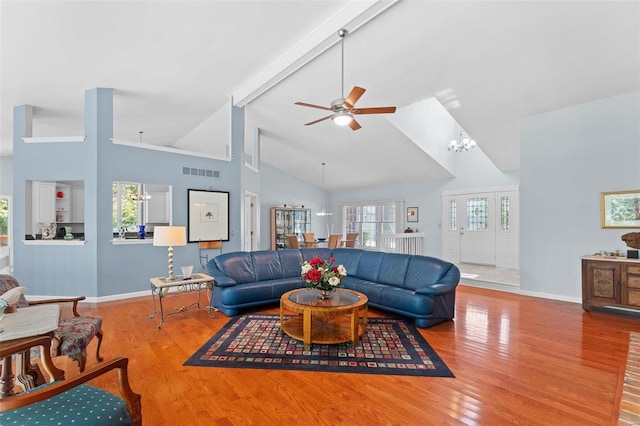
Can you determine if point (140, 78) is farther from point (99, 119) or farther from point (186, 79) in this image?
point (99, 119)

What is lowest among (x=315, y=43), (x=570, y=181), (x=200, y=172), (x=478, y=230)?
(x=478, y=230)

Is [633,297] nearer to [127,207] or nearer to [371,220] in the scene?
[371,220]

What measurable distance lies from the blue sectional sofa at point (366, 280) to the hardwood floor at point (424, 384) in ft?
1.24

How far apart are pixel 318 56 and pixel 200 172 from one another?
10.4 feet

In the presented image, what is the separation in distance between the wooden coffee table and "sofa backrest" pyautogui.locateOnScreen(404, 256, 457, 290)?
1.13m

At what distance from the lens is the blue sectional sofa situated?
3.72 meters

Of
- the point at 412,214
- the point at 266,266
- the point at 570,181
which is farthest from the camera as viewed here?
the point at 412,214

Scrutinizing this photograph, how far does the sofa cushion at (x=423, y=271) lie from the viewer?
408 centimetres

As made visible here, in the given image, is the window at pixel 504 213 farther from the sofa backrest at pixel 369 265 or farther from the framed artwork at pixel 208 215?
the framed artwork at pixel 208 215

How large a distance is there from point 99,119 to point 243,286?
3.62m

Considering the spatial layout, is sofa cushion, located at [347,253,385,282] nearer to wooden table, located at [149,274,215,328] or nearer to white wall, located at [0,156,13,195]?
wooden table, located at [149,274,215,328]

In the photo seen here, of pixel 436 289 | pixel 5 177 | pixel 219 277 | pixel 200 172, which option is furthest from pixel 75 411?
pixel 5 177

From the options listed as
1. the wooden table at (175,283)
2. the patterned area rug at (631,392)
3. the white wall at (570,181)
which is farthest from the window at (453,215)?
the wooden table at (175,283)

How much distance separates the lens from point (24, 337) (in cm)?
→ 167
